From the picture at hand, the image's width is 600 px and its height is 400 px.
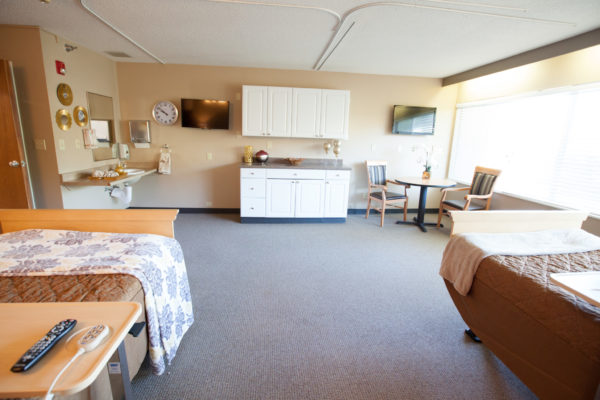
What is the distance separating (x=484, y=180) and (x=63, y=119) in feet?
18.3

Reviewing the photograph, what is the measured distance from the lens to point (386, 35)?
305cm

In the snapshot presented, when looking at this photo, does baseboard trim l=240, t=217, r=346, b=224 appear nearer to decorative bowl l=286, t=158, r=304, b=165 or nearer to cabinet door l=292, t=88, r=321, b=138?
decorative bowl l=286, t=158, r=304, b=165

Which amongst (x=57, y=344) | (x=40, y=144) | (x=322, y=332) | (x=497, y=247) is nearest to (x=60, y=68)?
(x=40, y=144)

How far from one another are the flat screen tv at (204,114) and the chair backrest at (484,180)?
3966 mm

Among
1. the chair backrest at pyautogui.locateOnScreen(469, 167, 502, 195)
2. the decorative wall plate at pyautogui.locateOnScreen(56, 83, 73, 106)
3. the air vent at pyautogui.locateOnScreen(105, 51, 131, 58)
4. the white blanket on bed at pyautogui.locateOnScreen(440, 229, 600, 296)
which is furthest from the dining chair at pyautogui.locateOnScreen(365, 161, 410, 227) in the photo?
the decorative wall plate at pyautogui.locateOnScreen(56, 83, 73, 106)

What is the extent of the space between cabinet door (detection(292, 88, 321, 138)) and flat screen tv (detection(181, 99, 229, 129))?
43.5 inches

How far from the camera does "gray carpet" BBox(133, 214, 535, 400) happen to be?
1632mm

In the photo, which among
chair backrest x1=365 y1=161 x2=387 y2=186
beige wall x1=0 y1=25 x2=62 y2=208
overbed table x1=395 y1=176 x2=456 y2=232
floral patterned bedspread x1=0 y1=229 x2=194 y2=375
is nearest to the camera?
floral patterned bedspread x1=0 y1=229 x2=194 y2=375

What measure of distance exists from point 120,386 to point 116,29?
133 inches

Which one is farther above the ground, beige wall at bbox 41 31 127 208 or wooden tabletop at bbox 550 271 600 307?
beige wall at bbox 41 31 127 208

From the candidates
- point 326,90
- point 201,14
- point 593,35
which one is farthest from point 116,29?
point 593,35

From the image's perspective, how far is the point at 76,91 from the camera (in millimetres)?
3596

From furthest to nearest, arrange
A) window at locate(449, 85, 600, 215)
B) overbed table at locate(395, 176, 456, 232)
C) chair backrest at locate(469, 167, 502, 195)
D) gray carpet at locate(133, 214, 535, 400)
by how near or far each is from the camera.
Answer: overbed table at locate(395, 176, 456, 232)
chair backrest at locate(469, 167, 502, 195)
window at locate(449, 85, 600, 215)
gray carpet at locate(133, 214, 535, 400)

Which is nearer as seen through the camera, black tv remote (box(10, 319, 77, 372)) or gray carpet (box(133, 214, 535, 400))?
black tv remote (box(10, 319, 77, 372))
